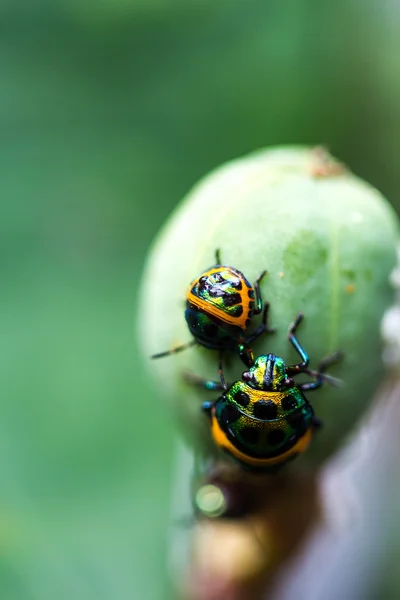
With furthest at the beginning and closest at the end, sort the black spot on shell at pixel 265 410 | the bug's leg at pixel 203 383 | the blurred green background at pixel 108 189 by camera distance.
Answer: the blurred green background at pixel 108 189 < the bug's leg at pixel 203 383 < the black spot on shell at pixel 265 410

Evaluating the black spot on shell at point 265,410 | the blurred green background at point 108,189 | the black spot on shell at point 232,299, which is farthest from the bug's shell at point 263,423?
the blurred green background at point 108,189

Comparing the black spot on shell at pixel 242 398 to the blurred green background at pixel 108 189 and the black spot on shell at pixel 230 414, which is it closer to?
the black spot on shell at pixel 230 414

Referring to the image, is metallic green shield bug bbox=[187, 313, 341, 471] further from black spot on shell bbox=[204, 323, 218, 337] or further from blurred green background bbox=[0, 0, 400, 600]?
blurred green background bbox=[0, 0, 400, 600]

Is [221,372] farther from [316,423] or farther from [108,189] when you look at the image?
[108,189]

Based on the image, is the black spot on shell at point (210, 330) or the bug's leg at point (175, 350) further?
the bug's leg at point (175, 350)

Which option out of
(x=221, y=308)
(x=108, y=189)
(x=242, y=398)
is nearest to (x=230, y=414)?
(x=242, y=398)

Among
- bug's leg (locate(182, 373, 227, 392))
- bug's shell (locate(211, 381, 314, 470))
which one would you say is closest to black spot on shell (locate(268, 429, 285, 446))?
bug's shell (locate(211, 381, 314, 470))
